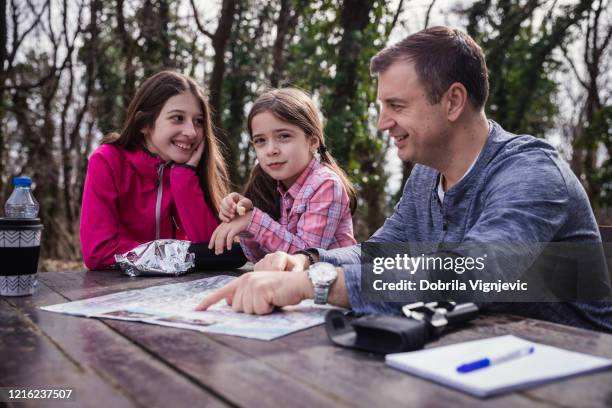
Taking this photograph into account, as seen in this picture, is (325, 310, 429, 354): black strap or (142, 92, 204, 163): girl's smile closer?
(325, 310, 429, 354): black strap

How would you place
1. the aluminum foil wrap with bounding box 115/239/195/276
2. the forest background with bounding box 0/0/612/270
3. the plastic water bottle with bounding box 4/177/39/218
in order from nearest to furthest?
1. the plastic water bottle with bounding box 4/177/39/218
2. the aluminum foil wrap with bounding box 115/239/195/276
3. the forest background with bounding box 0/0/612/270

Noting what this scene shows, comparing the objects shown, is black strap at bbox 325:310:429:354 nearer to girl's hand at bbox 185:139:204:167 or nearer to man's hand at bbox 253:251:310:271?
man's hand at bbox 253:251:310:271

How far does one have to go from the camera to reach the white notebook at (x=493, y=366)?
89cm

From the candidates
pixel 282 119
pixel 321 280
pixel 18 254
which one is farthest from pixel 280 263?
pixel 282 119

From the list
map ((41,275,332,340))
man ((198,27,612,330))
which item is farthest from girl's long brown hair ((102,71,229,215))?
map ((41,275,332,340))

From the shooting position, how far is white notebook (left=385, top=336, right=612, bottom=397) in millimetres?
891

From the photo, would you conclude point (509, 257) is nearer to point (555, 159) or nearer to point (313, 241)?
point (555, 159)

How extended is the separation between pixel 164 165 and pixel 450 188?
4.83 feet

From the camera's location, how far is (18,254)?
5.41ft

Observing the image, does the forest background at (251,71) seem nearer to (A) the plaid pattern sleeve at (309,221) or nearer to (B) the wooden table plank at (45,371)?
(A) the plaid pattern sleeve at (309,221)

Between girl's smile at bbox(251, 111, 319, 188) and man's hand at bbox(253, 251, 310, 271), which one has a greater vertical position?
girl's smile at bbox(251, 111, 319, 188)

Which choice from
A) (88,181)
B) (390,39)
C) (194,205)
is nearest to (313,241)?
(194,205)

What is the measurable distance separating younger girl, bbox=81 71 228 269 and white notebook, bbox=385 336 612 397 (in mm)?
1808

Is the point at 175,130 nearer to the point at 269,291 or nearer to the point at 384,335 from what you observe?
the point at 269,291
